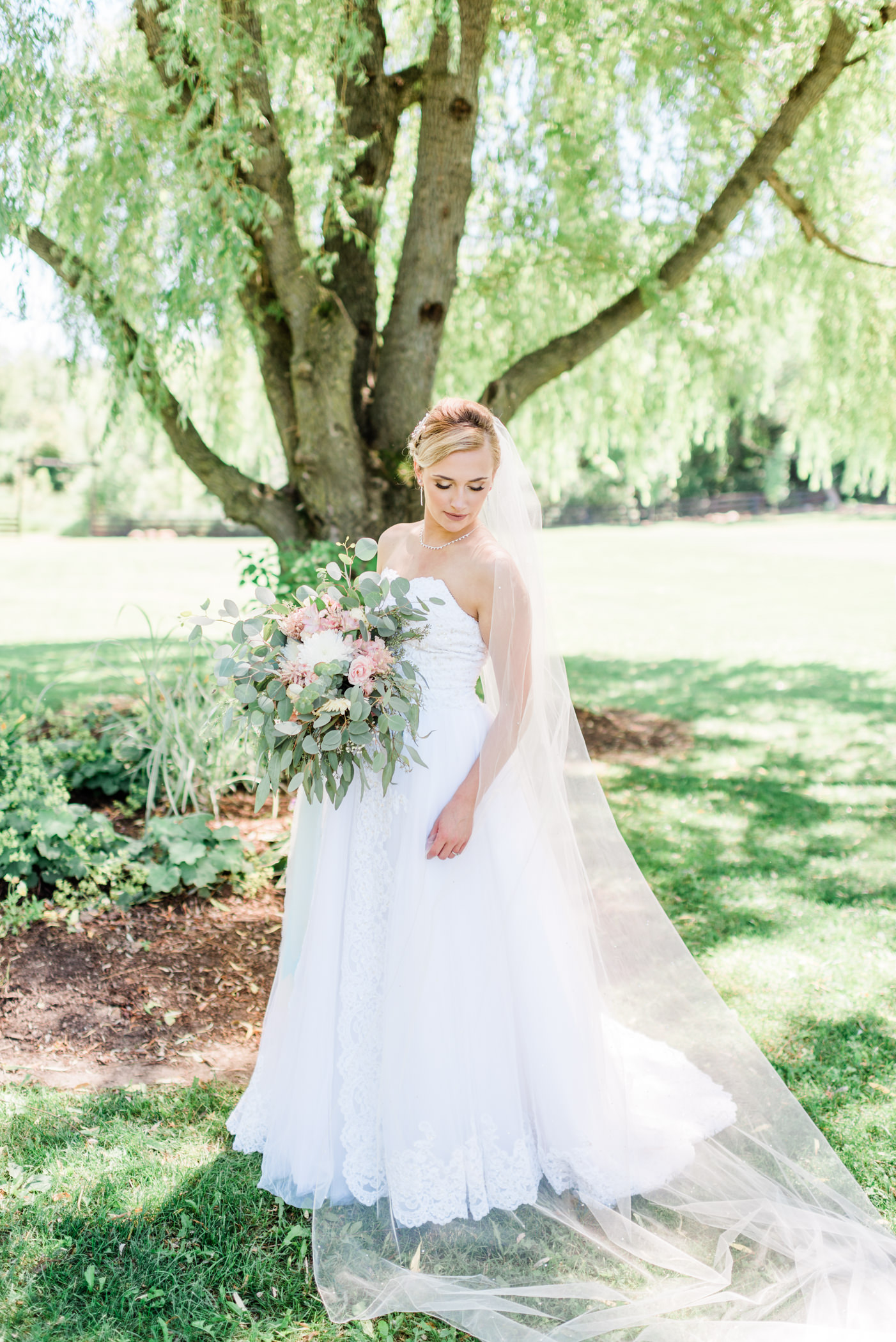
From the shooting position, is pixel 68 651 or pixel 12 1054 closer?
pixel 12 1054

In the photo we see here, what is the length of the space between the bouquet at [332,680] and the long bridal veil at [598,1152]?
292mm

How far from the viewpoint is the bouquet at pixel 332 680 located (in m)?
2.50

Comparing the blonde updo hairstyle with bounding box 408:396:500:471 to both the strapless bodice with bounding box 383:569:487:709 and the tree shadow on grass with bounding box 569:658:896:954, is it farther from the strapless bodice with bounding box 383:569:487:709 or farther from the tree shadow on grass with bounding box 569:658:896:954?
the tree shadow on grass with bounding box 569:658:896:954

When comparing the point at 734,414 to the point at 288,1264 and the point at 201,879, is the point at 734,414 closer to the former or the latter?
the point at 201,879

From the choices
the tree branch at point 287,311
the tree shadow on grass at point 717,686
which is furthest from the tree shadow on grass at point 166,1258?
the tree shadow on grass at point 717,686

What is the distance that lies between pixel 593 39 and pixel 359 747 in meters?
5.57

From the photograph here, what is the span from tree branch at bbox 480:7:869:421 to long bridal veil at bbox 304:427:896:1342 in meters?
3.87

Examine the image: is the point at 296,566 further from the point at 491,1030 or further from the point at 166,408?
the point at 491,1030

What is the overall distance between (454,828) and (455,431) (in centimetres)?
108

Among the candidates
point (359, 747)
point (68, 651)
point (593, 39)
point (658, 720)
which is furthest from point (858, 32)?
point (68, 651)

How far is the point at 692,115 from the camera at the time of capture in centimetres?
682

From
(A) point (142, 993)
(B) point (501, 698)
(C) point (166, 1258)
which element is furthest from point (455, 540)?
(A) point (142, 993)

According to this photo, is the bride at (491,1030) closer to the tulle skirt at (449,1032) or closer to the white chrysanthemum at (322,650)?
the tulle skirt at (449,1032)

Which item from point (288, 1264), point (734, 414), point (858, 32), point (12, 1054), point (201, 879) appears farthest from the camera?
point (734, 414)
